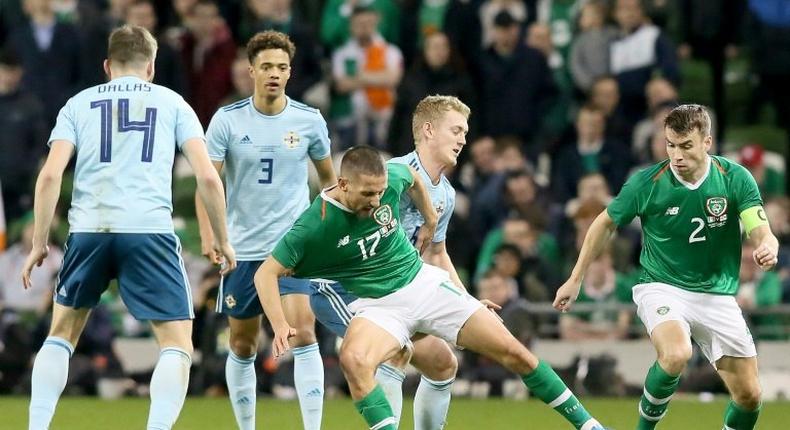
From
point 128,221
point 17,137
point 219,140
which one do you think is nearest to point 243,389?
point 219,140

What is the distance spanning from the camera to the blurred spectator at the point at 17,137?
16.8 m

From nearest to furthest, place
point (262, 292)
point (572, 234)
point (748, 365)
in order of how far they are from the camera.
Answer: point (262, 292), point (748, 365), point (572, 234)

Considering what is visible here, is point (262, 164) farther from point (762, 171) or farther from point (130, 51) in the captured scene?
point (762, 171)

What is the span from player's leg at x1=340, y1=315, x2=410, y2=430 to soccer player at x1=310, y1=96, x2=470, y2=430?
2.07ft

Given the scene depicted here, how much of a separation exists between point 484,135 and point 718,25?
2.88 m

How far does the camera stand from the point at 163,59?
17.1m

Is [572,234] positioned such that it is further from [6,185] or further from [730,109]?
[6,185]

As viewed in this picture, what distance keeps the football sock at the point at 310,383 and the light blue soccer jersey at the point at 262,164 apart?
0.68m

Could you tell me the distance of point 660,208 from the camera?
9461 millimetres

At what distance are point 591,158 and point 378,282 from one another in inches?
297

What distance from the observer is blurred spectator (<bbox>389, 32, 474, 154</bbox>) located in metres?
16.5

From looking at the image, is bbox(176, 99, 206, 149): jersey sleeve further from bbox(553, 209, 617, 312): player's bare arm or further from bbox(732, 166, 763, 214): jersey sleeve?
bbox(732, 166, 763, 214): jersey sleeve

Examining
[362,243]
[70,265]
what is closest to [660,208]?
[362,243]

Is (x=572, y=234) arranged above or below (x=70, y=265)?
below
